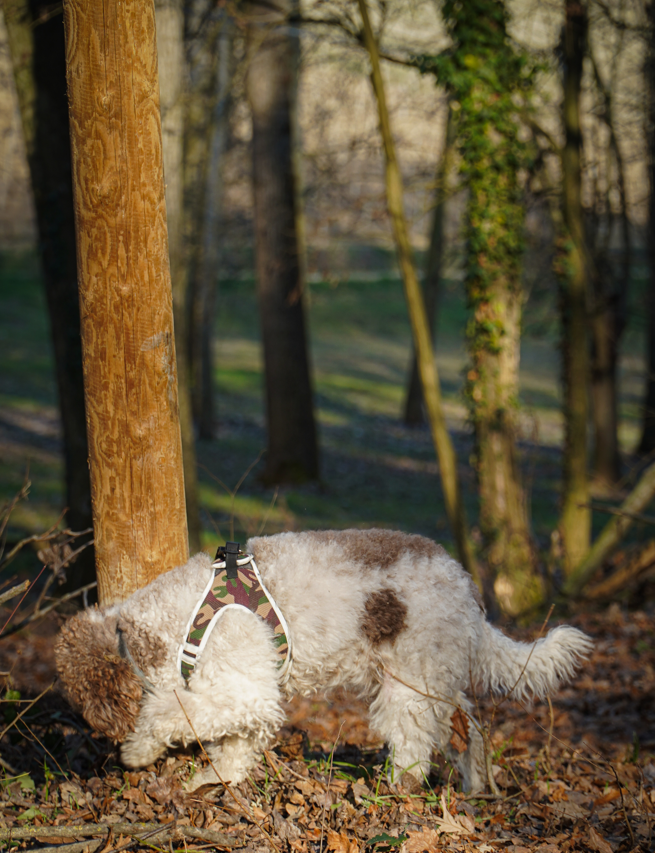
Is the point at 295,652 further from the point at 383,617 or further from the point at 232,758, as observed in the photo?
the point at 232,758

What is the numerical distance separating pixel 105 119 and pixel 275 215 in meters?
10.5

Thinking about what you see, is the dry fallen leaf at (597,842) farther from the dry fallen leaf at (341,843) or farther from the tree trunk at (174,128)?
the tree trunk at (174,128)

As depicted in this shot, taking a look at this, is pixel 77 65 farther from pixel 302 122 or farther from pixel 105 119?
pixel 302 122

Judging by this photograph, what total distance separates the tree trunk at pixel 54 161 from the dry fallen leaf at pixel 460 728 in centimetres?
375

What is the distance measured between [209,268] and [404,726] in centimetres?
1474

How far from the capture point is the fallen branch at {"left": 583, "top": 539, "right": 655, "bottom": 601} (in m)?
7.54

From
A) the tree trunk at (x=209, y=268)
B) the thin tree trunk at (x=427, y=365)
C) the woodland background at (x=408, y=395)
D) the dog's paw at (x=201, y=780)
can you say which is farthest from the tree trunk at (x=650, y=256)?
the dog's paw at (x=201, y=780)

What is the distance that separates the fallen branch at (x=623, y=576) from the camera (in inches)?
297

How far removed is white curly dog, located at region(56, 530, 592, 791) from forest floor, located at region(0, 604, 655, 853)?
18cm

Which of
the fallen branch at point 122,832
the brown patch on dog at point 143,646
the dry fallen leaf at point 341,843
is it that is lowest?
the dry fallen leaf at point 341,843

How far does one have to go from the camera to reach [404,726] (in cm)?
333

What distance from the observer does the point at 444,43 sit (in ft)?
29.3

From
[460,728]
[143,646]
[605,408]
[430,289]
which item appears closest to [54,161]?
[143,646]

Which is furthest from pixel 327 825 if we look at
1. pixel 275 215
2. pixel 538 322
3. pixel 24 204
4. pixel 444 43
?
pixel 24 204
